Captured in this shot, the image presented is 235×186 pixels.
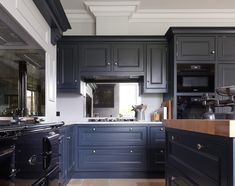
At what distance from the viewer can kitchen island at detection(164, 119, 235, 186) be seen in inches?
47.0

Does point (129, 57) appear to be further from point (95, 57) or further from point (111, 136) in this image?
point (111, 136)

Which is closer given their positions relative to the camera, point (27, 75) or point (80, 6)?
point (27, 75)

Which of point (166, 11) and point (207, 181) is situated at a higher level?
point (166, 11)

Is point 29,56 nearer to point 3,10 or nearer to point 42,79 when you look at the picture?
point 42,79

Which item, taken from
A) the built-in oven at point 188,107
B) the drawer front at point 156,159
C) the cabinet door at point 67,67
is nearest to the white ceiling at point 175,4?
the cabinet door at point 67,67

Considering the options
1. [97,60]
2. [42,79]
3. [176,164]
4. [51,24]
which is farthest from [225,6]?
[176,164]

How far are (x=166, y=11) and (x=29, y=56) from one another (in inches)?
109

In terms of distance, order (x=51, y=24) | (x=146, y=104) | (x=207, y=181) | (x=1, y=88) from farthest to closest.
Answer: (x=146, y=104), (x=51, y=24), (x=1, y=88), (x=207, y=181)

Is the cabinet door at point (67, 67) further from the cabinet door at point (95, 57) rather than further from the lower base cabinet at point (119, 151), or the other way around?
the lower base cabinet at point (119, 151)

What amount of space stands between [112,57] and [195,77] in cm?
135

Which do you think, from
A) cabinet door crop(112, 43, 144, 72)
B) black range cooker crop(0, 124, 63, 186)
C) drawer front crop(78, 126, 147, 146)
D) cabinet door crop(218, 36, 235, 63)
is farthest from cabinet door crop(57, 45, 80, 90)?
cabinet door crop(218, 36, 235, 63)

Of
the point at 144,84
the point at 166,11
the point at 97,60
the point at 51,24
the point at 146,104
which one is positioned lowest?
the point at 146,104

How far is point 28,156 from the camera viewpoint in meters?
1.81

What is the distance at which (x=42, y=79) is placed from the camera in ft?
11.5
